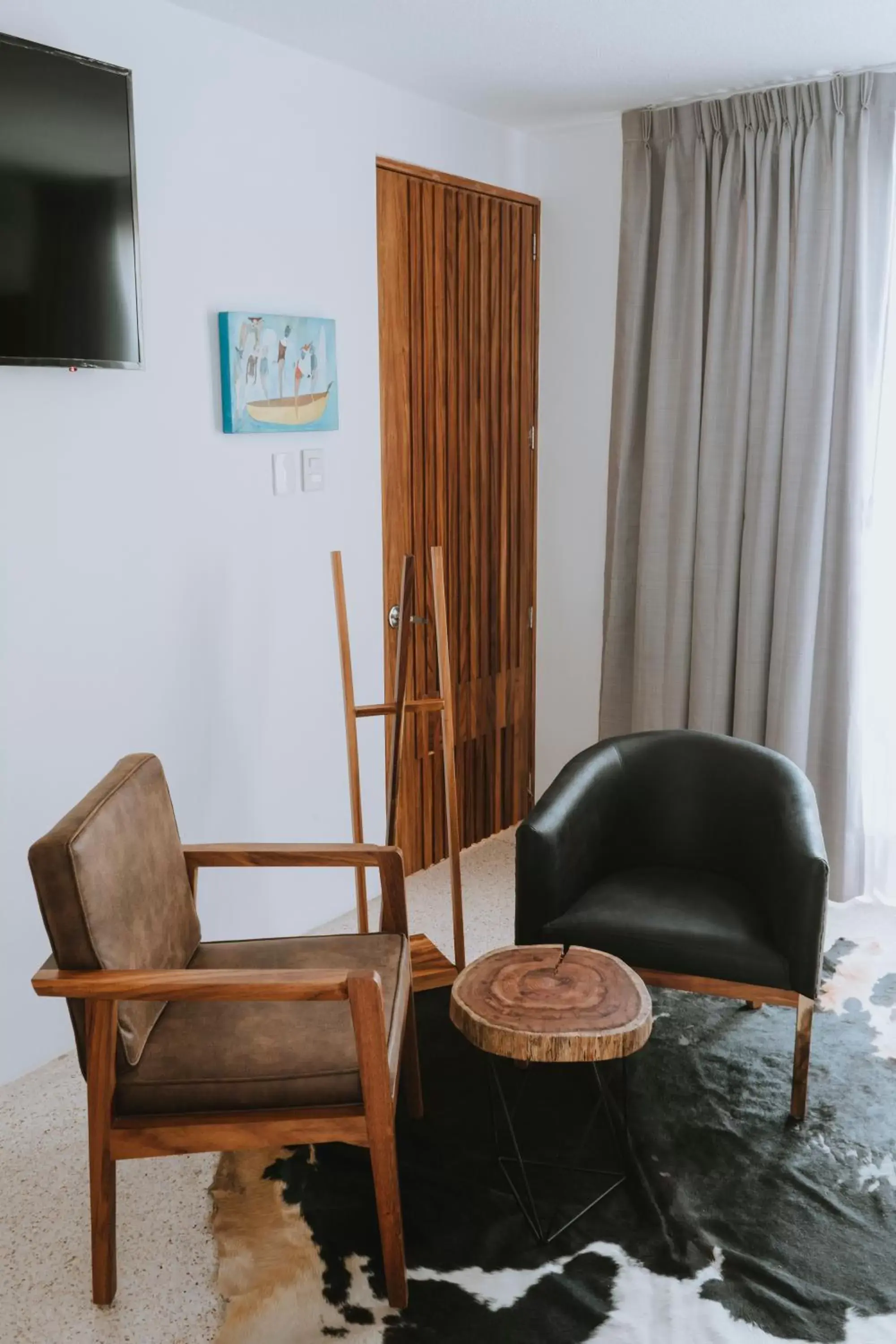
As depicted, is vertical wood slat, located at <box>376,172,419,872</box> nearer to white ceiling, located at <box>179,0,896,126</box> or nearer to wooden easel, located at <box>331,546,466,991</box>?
white ceiling, located at <box>179,0,896,126</box>

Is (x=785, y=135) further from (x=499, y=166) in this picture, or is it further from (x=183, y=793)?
(x=183, y=793)

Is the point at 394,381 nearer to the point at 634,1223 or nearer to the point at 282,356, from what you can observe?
the point at 282,356

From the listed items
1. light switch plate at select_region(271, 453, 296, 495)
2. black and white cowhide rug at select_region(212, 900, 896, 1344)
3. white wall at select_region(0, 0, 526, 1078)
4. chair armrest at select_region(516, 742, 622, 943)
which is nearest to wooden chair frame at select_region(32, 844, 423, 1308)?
black and white cowhide rug at select_region(212, 900, 896, 1344)

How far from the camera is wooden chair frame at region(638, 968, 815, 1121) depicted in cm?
244

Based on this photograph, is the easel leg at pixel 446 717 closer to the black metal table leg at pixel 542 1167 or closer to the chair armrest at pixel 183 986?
the black metal table leg at pixel 542 1167

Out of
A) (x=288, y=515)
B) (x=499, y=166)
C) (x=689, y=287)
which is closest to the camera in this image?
(x=288, y=515)

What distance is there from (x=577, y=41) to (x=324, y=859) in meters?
2.08

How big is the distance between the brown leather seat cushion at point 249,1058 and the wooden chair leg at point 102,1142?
4cm

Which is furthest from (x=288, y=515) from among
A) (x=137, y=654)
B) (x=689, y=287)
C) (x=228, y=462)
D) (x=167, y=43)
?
(x=689, y=287)

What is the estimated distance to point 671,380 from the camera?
11.9 ft

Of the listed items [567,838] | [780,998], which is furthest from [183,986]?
[780,998]

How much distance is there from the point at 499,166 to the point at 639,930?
256 cm

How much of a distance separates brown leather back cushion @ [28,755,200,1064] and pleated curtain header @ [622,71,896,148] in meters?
2.51

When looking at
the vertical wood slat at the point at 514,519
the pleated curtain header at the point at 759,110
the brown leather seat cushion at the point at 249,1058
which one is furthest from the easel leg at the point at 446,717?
the pleated curtain header at the point at 759,110
